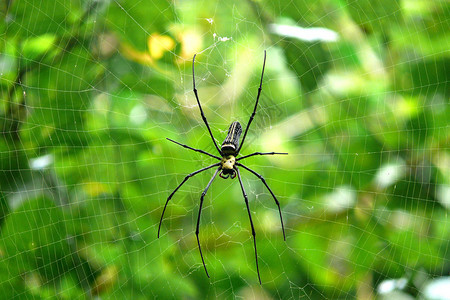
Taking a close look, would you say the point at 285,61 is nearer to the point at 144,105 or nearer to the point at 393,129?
the point at 393,129

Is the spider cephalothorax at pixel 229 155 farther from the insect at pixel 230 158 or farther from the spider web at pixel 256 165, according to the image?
the spider web at pixel 256 165

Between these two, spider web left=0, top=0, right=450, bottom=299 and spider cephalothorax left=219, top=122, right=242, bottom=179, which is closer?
Answer: spider web left=0, top=0, right=450, bottom=299

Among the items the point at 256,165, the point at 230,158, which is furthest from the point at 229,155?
the point at 256,165

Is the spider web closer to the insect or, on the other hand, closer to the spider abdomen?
the insect

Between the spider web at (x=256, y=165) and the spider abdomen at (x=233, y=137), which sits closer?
the spider web at (x=256, y=165)

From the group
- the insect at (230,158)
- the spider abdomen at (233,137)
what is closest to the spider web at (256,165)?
the insect at (230,158)

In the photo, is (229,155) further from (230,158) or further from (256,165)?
(256,165)

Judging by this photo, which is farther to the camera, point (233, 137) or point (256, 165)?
point (256, 165)

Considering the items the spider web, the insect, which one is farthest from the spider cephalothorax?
the spider web
